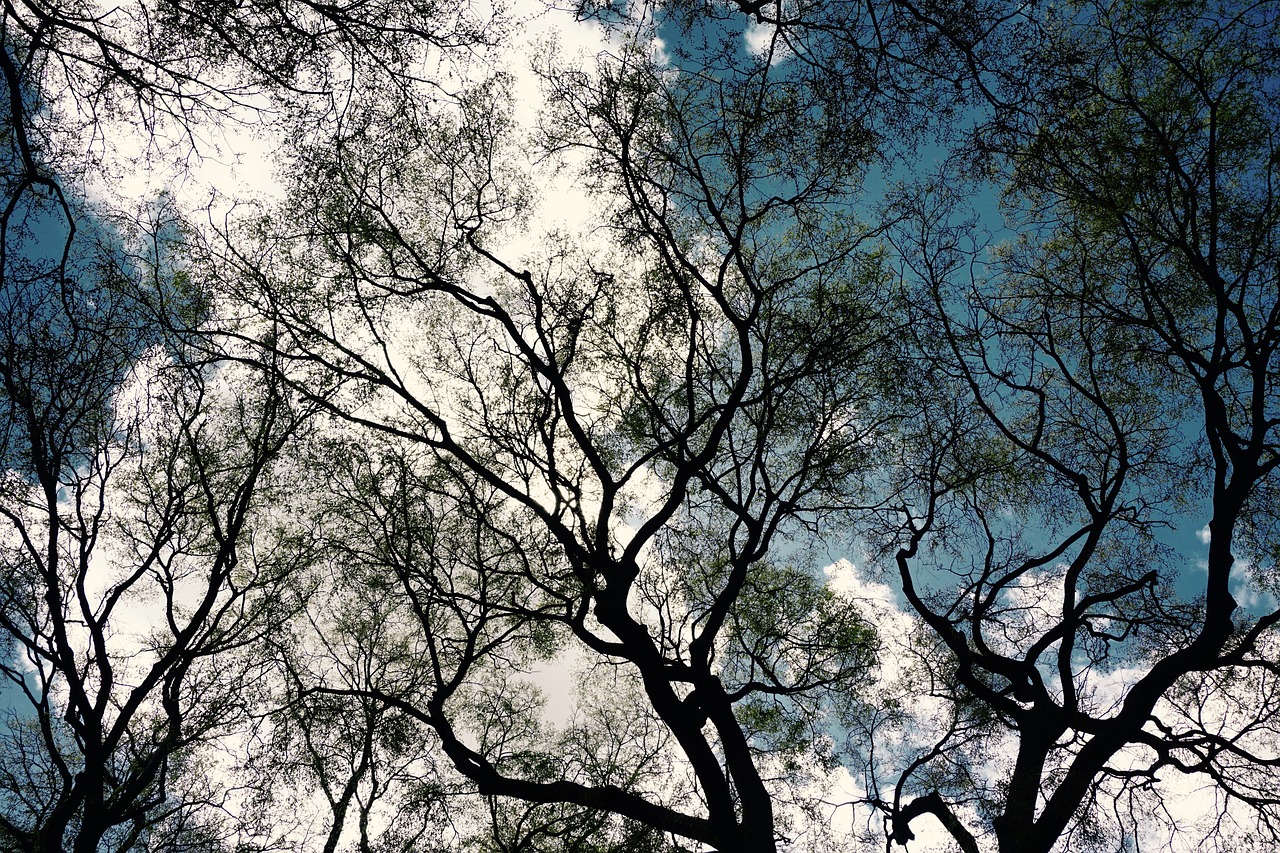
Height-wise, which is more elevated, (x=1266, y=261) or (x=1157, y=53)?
(x=1157, y=53)

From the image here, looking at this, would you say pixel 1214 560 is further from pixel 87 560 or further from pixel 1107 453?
pixel 87 560

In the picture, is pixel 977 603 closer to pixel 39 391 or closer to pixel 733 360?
pixel 733 360

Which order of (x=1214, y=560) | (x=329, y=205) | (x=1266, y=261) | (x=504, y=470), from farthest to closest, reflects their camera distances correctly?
(x=504, y=470)
(x=329, y=205)
(x=1266, y=261)
(x=1214, y=560)

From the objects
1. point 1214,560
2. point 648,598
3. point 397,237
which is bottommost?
point 1214,560

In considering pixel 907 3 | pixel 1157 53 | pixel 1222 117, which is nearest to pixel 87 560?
pixel 907 3

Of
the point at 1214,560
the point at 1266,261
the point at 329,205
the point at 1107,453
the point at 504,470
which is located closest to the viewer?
the point at 1214,560

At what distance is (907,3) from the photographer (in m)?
5.72

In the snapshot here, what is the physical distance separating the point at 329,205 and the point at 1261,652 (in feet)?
51.9

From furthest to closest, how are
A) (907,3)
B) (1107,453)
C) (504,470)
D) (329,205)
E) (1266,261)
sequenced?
(504,470)
(1107,453)
(329,205)
(1266,261)
(907,3)

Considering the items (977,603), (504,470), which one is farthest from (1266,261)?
(504,470)

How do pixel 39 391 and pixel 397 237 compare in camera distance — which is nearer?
pixel 39 391

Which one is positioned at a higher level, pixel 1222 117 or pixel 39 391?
pixel 1222 117

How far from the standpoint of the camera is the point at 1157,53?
348 inches

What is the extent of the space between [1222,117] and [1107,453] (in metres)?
4.94
